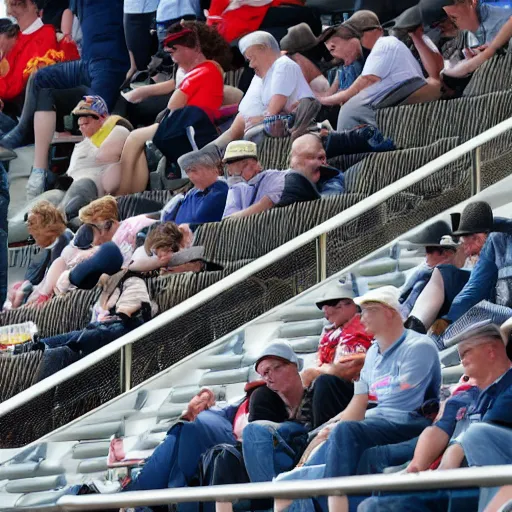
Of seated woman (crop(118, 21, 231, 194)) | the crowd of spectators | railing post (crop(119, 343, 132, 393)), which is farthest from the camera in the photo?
seated woman (crop(118, 21, 231, 194))

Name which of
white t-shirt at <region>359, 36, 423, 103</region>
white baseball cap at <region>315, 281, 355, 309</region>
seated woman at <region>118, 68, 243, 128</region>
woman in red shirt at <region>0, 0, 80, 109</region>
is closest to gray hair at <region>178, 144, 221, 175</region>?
white t-shirt at <region>359, 36, 423, 103</region>

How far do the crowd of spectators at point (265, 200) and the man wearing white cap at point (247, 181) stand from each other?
1 cm

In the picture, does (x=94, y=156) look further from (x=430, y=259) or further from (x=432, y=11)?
(x=430, y=259)

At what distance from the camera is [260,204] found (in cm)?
1051

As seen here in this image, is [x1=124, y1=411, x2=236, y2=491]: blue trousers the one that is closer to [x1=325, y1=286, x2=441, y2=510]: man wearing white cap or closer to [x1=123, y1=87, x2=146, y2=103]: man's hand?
[x1=325, y1=286, x2=441, y2=510]: man wearing white cap

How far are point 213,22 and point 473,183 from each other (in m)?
4.10

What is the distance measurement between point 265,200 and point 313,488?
4.07 m

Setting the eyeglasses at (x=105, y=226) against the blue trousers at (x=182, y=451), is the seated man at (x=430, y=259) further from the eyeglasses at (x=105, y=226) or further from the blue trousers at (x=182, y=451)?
the eyeglasses at (x=105, y=226)

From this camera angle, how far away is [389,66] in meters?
10.8

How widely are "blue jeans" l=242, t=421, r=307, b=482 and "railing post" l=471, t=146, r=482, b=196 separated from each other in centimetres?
177

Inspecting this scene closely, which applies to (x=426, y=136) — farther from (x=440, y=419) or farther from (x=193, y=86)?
(x=440, y=419)

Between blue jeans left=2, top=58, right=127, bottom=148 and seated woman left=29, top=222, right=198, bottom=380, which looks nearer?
seated woman left=29, top=222, right=198, bottom=380

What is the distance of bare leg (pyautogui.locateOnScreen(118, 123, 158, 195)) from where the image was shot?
497 inches

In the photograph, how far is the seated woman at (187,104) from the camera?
1230cm
